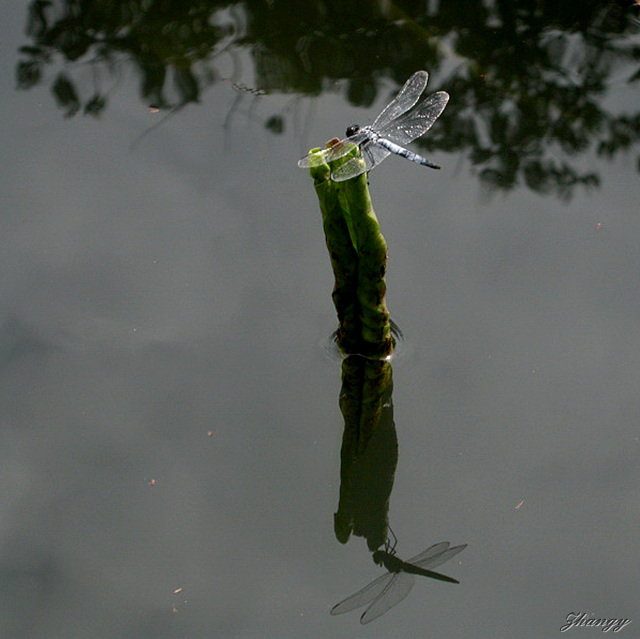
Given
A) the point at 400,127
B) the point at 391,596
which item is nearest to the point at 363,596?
the point at 391,596

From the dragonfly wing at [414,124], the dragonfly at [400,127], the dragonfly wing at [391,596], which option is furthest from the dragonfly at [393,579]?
the dragonfly wing at [414,124]

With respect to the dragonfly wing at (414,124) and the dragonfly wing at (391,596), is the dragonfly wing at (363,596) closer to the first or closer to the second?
the dragonfly wing at (391,596)

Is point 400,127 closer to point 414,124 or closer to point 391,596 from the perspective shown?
point 414,124

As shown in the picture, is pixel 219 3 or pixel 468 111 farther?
pixel 219 3

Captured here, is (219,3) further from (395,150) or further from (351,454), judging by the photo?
(351,454)

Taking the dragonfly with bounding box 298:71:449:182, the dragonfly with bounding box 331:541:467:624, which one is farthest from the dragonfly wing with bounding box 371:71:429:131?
the dragonfly with bounding box 331:541:467:624

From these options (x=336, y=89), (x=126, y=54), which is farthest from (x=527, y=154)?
(x=126, y=54)

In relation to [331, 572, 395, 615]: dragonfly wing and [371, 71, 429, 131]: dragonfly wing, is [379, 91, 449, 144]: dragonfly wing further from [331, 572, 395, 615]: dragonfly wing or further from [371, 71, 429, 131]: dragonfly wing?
[331, 572, 395, 615]: dragonfly wing
